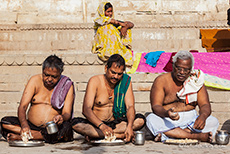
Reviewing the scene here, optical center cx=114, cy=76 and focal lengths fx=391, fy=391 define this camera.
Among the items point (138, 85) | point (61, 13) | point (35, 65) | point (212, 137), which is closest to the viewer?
point (212, 137)

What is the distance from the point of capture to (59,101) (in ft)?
17.3

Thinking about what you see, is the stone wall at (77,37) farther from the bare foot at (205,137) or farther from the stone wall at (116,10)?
the bare foot at (205,137)

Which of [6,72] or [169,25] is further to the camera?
[169,25]

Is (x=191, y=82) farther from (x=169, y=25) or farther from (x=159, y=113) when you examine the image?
(x=169, y=25)

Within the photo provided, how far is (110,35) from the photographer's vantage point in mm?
8492

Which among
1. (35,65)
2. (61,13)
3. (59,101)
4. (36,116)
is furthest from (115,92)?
(61,13)

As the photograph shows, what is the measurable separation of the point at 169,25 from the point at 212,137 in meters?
5.77

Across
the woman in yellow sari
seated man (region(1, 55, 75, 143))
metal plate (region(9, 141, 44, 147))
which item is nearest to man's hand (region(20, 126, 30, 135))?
seated man (region(1, 55, 75, 143))

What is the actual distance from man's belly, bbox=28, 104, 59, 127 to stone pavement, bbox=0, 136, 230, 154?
1.55ft

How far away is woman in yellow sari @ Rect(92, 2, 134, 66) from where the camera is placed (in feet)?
27.6

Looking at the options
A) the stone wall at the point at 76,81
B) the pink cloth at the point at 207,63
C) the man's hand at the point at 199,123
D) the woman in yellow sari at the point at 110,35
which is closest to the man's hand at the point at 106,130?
the man's hand at the point at 199,123

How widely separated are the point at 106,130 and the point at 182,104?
3.98ft

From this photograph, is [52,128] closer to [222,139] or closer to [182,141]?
[182,141]

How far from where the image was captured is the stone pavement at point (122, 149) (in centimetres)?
430
